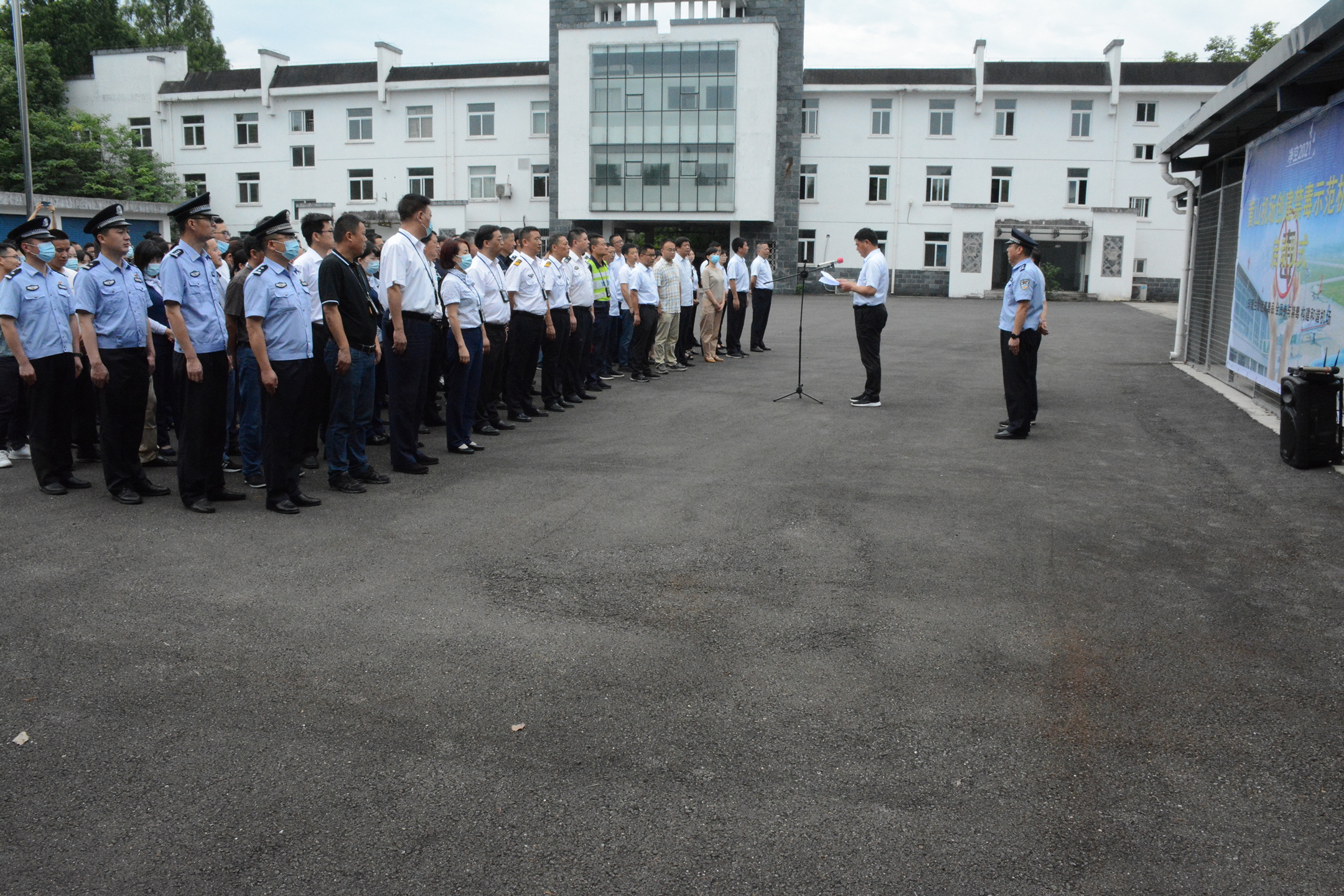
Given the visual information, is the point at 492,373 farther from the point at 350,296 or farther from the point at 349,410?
the point at 350,296

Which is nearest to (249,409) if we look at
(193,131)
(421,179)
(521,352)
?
(521,352)

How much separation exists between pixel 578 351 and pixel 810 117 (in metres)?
38.6

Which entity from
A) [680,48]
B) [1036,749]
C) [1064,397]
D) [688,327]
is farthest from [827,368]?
[680,48]

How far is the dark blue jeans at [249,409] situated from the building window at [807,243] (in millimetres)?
41186

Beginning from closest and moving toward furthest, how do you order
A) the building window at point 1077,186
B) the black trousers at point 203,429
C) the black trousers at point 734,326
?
1. the black trousers at point 203,429
2. the black trousers at point 734,326
3. the building window at point 1077,186

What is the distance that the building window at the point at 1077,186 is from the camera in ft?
151

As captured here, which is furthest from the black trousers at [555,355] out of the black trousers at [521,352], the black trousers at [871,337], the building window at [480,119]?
the building window at [480,119]

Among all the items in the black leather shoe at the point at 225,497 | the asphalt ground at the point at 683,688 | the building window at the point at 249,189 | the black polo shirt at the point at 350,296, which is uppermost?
the building window at the point at 249,189

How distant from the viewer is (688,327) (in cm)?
1686

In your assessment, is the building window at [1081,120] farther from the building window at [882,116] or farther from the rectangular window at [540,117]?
the rectangular window at [540,117]

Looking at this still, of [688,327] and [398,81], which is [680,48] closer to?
[398,81]

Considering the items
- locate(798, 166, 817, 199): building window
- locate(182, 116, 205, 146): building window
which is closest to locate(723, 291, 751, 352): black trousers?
locate(798, 166, 817, 199): building window

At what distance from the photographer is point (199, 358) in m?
7.16

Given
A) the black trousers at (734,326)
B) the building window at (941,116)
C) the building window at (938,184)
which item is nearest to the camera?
the black trousers at (734,326)
